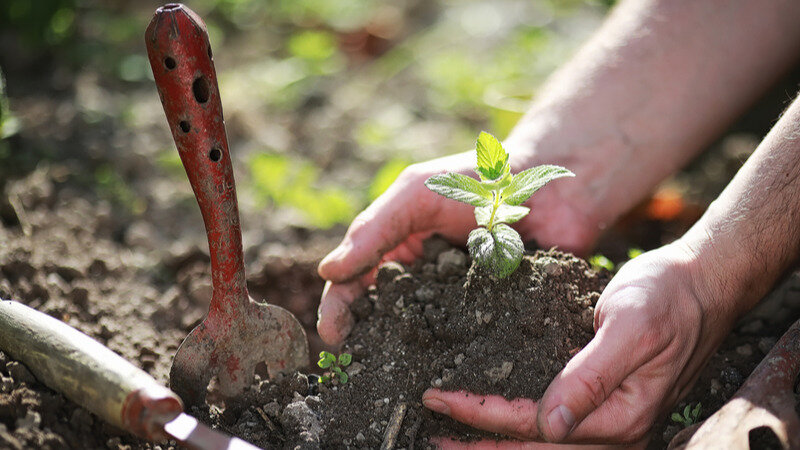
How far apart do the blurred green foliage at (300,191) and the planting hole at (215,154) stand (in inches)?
60.2

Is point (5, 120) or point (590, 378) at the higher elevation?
point (5, 120)

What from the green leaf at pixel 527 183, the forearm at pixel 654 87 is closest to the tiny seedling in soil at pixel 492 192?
the green leaf at pixel 527 183

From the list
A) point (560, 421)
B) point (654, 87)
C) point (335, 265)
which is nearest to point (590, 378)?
point (560, 421)

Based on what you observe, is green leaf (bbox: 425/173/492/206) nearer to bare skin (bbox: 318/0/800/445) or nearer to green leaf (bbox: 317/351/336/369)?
bare skin (bbox: 318/0/800/445)

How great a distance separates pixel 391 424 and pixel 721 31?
199cm

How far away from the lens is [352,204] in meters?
3.45

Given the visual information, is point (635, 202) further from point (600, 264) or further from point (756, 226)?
point (756, 226)

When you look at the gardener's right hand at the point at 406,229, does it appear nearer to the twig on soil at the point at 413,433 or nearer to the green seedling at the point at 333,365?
the green seedling at the point at 333,365

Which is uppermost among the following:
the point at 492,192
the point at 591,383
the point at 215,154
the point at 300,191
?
the point at 215,154

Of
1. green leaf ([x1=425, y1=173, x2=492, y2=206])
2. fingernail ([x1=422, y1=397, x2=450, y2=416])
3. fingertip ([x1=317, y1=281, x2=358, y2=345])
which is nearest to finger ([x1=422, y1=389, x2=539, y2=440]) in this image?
fingernail ([x1=422, y1=397, x2=450, y2=416])

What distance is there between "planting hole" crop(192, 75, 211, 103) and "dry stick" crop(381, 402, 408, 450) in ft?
3.28

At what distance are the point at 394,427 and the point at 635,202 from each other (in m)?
1.48

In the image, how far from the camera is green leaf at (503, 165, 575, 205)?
6.42 ft

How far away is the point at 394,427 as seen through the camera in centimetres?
191
